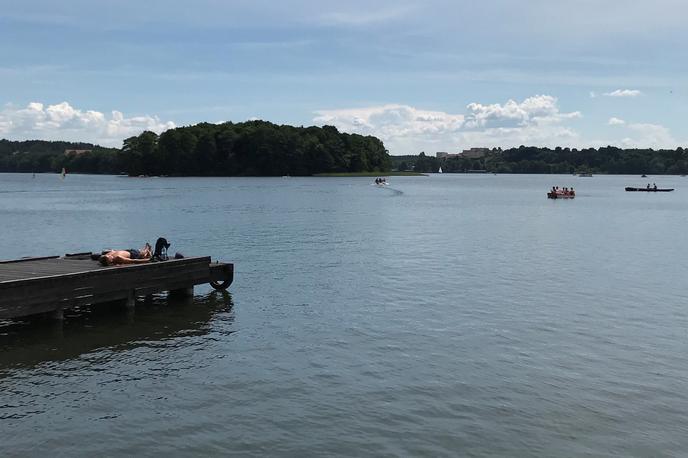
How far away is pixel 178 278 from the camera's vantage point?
26875mm

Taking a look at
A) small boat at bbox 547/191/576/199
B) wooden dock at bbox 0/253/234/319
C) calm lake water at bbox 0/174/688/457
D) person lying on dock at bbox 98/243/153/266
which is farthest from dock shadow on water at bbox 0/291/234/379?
small boat at bbox 547/191/576/199

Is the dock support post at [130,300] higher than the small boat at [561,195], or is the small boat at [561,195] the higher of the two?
the small boat at [561,195]

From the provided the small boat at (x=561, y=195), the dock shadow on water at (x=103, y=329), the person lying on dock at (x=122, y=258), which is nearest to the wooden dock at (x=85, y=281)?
the person lying on dock at (x=122, y=258)

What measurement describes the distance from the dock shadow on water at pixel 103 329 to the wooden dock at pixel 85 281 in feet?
2.29

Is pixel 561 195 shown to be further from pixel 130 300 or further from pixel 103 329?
pixel 103 329

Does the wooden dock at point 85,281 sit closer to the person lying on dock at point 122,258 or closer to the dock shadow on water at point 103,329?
the person lying on dock at point 122,258

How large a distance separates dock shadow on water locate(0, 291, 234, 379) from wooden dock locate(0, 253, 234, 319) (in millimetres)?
697

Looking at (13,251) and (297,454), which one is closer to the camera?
(297,454)

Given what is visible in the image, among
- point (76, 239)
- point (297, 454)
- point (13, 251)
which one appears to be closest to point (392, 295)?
point (297, 454)

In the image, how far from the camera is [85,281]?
23.0 m

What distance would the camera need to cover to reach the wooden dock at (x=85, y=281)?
21.0 meters

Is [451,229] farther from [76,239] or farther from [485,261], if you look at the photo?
[76,239]

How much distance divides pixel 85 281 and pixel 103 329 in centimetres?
177

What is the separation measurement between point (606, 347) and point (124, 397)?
14.4 metres
